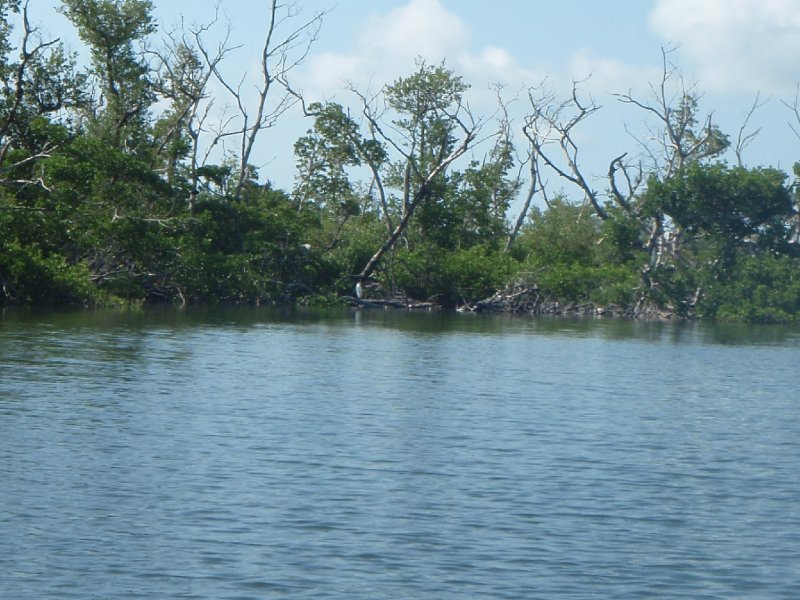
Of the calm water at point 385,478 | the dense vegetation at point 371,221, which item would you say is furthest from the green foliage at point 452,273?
the calm water at point 385,478

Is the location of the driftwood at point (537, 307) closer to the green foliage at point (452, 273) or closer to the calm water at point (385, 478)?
the green foliage at point (452, 273)

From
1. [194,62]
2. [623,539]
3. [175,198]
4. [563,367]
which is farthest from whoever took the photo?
[194,62]

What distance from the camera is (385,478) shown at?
14.4 meters

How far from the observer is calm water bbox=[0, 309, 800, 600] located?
10.3 meters

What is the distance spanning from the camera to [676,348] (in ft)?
121

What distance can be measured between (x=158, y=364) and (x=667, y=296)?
35007 mm

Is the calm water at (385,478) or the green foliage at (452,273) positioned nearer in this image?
the calm water at (385,478)

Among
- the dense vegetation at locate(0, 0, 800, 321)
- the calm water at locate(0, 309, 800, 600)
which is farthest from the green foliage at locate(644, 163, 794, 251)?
the calm water at locate(0, 309, 800, 600)

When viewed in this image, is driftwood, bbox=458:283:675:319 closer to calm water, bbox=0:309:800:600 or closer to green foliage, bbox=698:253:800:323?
green foliage, bbox=698:253:800:323

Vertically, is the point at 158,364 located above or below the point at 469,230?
below

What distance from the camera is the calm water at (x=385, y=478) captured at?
10336mm

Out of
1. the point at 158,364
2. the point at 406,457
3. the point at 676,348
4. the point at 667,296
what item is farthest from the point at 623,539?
the point at 667,296

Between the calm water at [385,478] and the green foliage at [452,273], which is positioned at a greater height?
the green foliage at [452,273]

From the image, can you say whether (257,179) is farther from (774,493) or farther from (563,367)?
(774,493)
